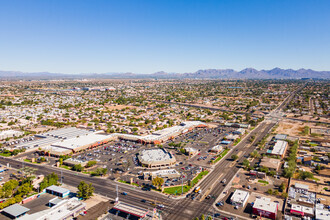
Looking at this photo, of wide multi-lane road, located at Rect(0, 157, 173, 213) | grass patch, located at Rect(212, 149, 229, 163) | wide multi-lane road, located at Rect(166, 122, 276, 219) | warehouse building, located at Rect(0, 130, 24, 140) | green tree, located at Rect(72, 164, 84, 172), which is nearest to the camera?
wide multi-lane road, located at Rect(166, 122, 276, 219)

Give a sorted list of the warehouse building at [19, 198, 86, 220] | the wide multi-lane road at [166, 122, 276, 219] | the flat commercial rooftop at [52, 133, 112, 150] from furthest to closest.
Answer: the flat commercial rooftop at [52, 133, 112, 150] → the wide multi-lane road at [166, 122, 276, 219] → the warehouse building at [19, 198, 86, 220]

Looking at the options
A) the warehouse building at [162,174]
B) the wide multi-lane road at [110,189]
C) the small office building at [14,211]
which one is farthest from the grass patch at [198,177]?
the small office building at [14,211]

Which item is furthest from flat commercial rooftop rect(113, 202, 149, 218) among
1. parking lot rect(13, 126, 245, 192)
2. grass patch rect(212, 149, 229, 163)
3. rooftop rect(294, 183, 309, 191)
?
rooftop rect(294, 183, 309, 191)

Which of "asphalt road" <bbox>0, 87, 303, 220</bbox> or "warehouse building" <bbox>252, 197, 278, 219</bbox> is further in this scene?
"asphalt road" <bbox>0, 87, 303, 220</bbox>

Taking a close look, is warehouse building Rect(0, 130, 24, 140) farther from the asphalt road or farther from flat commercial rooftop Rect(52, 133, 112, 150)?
flat commercial rooftop Rect(52, 133, 112, 150)

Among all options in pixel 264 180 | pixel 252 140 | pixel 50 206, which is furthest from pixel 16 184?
pixel 252 140

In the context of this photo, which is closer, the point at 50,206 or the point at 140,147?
the point at 50,206

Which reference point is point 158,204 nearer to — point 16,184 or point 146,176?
point 146,176
